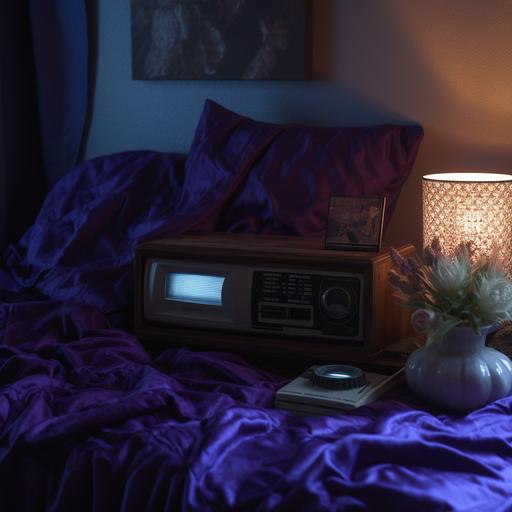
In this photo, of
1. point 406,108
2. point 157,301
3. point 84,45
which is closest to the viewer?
point 157,301

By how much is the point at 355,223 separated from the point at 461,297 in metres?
0.37

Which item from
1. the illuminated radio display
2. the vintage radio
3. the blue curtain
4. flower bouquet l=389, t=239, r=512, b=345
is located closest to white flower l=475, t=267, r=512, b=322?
flower bouquet l=389, t=239, r=512, b=345

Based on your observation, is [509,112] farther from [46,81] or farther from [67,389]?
[46,81]

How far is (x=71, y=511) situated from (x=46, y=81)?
62.5 inches

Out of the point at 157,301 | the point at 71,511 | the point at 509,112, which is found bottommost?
the point at 71,511

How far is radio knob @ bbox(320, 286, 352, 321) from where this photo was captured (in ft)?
5.29

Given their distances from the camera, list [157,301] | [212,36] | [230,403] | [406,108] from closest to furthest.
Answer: [230,403] → [157,301] → [406,108] → [212,36]

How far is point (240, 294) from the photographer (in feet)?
5.54

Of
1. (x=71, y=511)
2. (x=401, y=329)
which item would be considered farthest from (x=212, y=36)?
(x=71, y=511)

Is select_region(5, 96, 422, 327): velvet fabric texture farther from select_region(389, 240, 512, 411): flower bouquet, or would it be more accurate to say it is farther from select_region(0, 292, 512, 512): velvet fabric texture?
select_region(389, 240, 512, 411): flower bouquet

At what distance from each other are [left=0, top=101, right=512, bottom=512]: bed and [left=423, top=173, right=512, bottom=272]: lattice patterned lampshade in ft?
0.83

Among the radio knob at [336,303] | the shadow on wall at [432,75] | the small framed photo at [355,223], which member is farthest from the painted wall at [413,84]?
the radio knob at [336,303]

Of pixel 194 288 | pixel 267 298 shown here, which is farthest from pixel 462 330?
pixel 194 288

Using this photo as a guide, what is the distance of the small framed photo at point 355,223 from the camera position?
1663 mm
